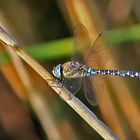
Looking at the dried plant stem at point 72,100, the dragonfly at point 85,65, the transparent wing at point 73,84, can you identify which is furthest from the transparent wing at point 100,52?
the dried plant stem at point 72,100

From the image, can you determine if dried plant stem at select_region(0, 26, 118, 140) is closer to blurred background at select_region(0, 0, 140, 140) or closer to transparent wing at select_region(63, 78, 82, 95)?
transparent wing at select_region(63, 78, 82, 95)

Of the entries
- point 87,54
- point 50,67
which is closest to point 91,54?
point 87,54

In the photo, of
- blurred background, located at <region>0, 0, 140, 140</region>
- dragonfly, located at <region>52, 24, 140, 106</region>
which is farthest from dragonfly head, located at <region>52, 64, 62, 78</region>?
blurred background, located at <region>0, 0, 140, 140</region>

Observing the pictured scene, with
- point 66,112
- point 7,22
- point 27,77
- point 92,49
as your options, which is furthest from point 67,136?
point 7,22

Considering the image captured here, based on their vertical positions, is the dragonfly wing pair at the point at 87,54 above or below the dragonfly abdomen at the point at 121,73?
above

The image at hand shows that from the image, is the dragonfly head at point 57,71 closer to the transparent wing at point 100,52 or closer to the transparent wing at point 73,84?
the transparent wing at point 73,84
